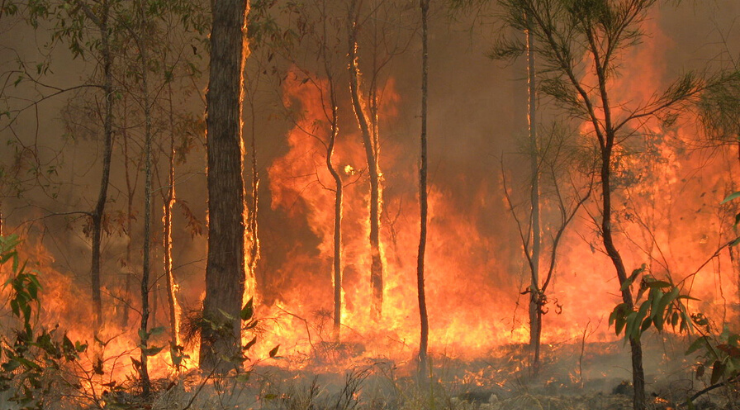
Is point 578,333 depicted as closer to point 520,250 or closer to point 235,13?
point 520,250

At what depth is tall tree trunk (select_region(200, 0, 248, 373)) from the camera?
729 cm

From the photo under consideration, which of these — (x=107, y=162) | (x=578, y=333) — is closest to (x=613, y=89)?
→ (x=578, y=333)

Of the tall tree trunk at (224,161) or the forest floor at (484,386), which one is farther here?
the tall tree trunk at (224,161)

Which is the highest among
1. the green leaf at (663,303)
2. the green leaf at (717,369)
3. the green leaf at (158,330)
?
the green leaf at (663,303)

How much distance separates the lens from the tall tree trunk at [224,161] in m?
7.29

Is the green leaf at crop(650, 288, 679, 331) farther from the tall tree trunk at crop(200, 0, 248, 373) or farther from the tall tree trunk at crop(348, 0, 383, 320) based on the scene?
the tall tree trunk at crop(348, 0, 383, 320)

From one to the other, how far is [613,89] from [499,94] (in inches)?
107

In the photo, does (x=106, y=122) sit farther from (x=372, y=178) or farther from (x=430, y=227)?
(x=430, y=227)

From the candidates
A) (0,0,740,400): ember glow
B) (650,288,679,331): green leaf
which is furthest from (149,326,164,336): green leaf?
(0,0,740,400): ember glow

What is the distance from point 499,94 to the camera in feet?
53.9

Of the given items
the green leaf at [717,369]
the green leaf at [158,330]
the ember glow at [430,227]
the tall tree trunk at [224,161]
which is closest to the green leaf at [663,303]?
the green leaf at [717,369]

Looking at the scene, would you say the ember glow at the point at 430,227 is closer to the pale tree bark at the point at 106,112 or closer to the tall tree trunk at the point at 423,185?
the tall tree trunk at the point at 423,185

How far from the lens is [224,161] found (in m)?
7.33

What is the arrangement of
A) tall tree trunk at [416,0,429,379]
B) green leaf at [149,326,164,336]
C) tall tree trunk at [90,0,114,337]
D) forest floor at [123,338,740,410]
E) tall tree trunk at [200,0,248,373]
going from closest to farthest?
1. green leaf at [149,326,164,336]
2. forest floor at [123,338,740,410]
3. tall tree trunk at [200,0,248,373]
4. tall tree trunk at [90,0,114,337]
5. tall tree trunk at [416,0,429,379]
